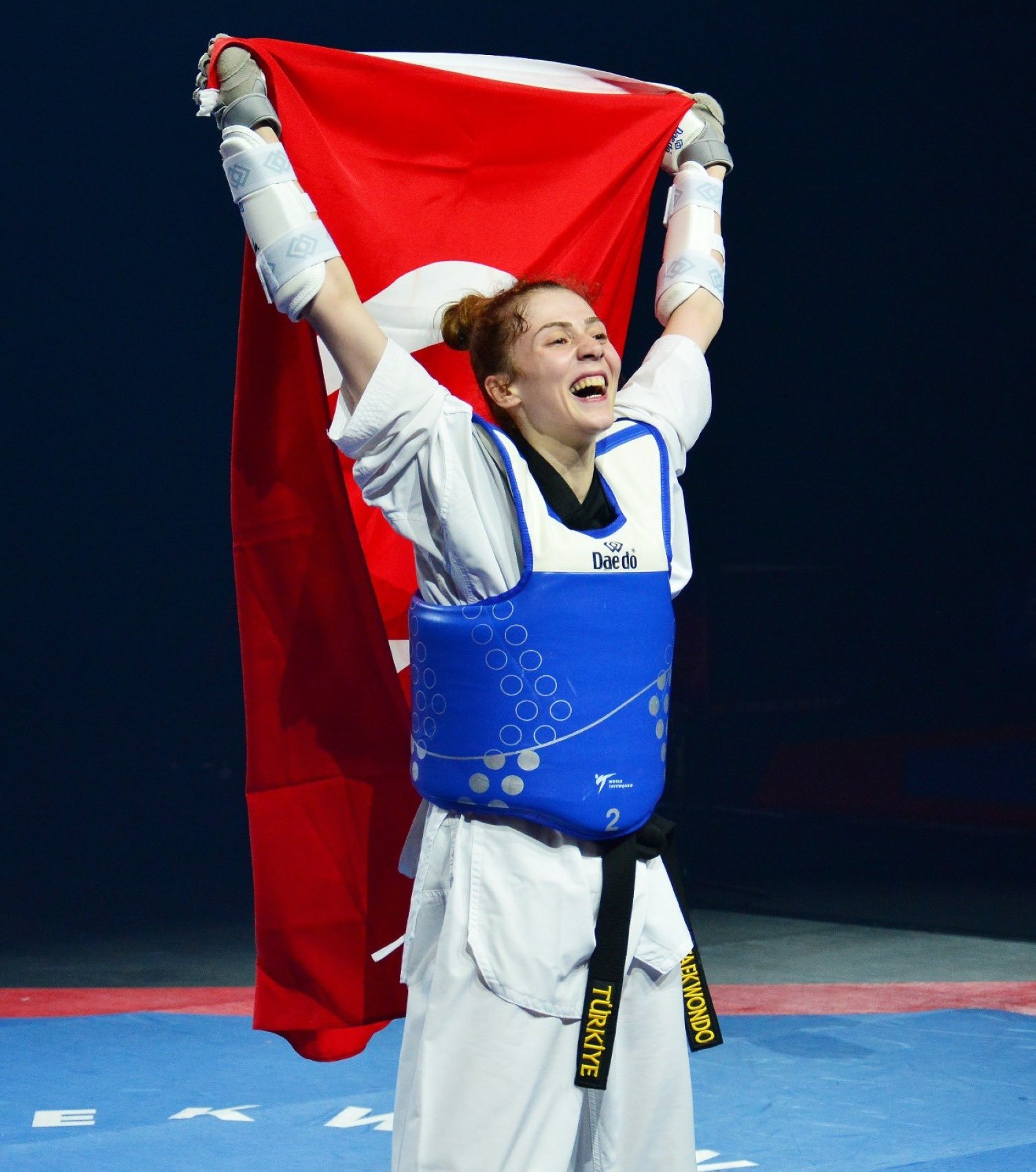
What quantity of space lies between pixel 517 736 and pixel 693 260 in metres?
0.95

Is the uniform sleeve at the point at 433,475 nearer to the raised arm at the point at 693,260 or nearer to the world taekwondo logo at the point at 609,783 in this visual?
the world taekwondo logo at the point at 609,783

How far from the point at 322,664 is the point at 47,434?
5160 millimetres

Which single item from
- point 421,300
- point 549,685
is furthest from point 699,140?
point 549,685

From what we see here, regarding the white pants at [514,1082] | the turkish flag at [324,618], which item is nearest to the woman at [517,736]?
the white pants at [514,1082]

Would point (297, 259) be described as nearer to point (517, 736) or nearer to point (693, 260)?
point (517, 736)

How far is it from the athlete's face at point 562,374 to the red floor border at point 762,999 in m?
2.50

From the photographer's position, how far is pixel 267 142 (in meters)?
2.06

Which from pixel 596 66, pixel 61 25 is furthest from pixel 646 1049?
pixel 61 25

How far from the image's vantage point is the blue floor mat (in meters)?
2.99

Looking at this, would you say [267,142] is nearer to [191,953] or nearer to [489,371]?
[489,371]

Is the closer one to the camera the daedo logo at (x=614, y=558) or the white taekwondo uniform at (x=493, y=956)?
the white taekwondo uniform at (x=493, y=956)

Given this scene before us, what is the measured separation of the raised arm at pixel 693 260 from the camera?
246 cm

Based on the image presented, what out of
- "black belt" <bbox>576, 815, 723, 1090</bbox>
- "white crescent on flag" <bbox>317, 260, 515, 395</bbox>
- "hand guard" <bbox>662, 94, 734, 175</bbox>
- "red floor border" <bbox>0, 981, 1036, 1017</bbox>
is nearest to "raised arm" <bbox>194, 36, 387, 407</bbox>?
"white crescent on flag" <bbox>317, 260, 515, 395</bbox>

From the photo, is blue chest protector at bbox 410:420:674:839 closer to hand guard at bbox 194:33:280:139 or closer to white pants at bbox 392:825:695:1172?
white pants at bbox 392:825:695:1172
